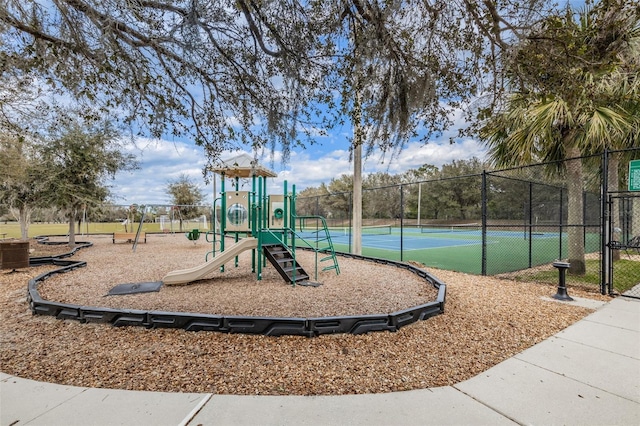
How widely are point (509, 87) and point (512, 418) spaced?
3.49 m

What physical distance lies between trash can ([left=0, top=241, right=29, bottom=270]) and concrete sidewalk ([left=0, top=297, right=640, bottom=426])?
6.60 m

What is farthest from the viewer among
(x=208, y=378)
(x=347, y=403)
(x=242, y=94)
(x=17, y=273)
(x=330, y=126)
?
(x=17, y=273)

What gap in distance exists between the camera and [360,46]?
3279mm

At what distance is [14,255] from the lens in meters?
7.35

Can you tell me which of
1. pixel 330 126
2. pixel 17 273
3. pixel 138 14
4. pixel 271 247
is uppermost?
pixel 138 14

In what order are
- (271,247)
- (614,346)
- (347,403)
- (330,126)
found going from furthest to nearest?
1. (271,247)
2. (330,126)
3. (614,346)
4. (347,403)

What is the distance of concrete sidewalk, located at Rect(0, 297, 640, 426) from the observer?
6.44 ft

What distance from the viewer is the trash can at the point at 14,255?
7.19 m

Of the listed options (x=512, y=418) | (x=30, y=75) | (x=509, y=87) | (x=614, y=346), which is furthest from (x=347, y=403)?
(x=30, y=75)

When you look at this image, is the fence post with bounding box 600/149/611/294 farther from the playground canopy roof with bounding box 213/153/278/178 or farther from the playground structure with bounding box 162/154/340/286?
the playground canopy roof with bounding box 213/153/278/178

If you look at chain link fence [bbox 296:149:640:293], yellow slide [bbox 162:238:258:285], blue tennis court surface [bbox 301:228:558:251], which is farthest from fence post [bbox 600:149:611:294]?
blue tennis court surface [bbox 301:228:558:251]

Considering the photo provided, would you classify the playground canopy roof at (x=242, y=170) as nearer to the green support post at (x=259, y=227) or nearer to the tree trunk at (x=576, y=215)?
the green support post at (x=259, y=227)

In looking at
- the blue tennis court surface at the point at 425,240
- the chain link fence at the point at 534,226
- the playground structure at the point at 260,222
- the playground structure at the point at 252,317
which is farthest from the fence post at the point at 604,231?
the blue tennis court surface at the point at 425,240

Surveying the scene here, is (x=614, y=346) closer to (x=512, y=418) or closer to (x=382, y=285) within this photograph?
(x=512, y=418)
